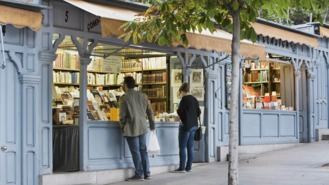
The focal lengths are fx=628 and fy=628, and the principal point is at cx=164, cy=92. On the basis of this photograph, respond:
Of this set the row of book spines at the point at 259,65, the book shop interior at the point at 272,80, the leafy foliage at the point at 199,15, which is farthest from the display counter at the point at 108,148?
the row of book spines at the point at 259,65

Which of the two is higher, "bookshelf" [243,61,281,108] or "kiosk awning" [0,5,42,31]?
"kiosk awning" [0,5,42,31]

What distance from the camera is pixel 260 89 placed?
18859 mm

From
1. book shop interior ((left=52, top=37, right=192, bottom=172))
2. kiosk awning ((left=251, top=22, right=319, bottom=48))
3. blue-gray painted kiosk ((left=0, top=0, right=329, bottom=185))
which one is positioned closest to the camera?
blue-gray painted kiosk ((left=0, top=0, right=329, bottom=185))

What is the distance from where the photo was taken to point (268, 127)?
17.0 meters

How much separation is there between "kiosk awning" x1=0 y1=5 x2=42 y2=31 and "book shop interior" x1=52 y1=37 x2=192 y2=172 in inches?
70.7

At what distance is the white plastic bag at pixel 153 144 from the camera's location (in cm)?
1207

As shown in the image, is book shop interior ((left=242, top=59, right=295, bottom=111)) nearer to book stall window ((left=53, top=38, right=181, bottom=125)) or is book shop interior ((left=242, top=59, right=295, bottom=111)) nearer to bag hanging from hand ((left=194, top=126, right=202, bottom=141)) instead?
book stall window ((left=53, top=38, right=181, bottom=125))

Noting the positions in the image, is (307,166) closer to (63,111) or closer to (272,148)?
(272,148)

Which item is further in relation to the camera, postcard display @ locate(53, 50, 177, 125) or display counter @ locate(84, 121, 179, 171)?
postcard display @ locate(53, 50, 177, 125)

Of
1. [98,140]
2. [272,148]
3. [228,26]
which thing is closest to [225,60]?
[272,148]

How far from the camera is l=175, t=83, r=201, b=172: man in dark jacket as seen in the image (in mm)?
12773

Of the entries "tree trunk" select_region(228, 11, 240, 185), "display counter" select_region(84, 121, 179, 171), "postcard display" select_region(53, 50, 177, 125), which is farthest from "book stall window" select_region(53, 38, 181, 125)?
"tree trunk" select_region(228, 11, 240, 185)

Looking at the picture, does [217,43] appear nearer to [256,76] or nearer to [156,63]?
[156,63]

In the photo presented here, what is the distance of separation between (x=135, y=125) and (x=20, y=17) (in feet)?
10.9
